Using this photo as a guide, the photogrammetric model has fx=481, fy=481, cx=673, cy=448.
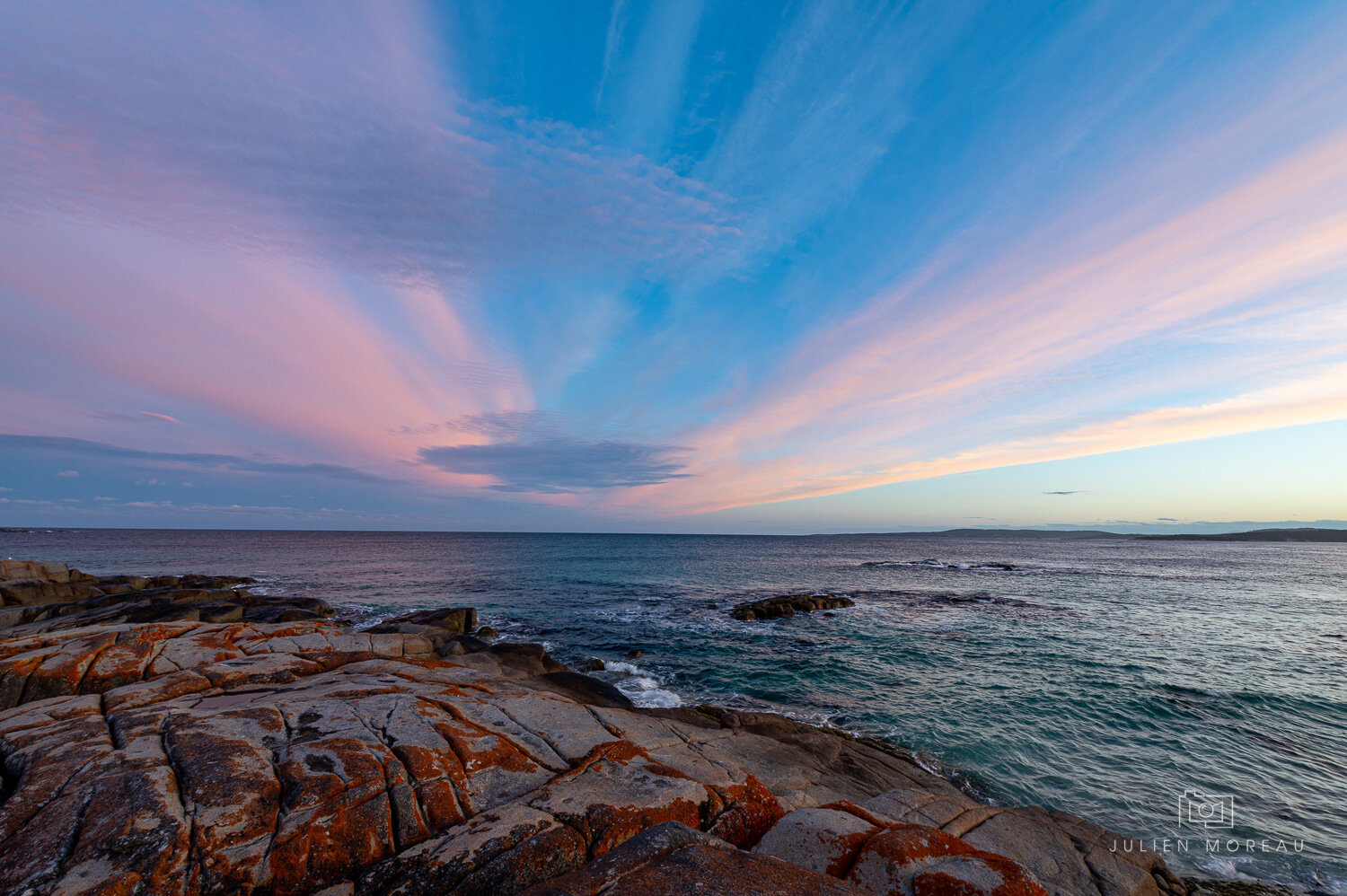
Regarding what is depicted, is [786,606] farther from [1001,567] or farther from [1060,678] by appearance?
[1001,567]

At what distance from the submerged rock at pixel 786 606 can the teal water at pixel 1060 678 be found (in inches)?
67.4

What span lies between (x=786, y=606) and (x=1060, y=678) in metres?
18.2

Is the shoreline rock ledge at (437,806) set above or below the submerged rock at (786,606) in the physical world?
above

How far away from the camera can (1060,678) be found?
20656mm

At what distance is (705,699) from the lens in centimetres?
1866

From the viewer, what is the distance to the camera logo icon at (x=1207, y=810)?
36.9 feet

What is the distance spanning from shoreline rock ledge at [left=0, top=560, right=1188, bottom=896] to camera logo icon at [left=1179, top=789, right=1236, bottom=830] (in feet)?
13.0

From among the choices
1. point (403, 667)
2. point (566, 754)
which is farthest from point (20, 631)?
point (566, 754)

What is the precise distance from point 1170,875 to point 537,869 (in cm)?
1154

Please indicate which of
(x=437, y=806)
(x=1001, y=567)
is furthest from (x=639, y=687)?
(x=1001, y=567)

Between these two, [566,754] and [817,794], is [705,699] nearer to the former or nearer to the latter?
[817,794]

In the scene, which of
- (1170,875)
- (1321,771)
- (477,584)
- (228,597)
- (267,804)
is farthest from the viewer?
(477,584)

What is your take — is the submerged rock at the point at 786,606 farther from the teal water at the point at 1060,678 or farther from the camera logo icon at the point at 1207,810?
the camera logo icon at the point at 1207,810

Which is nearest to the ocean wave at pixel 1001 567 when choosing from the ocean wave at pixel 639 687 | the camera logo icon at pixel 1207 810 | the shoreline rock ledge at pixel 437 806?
the camera logo icon at pixel 1207 810
